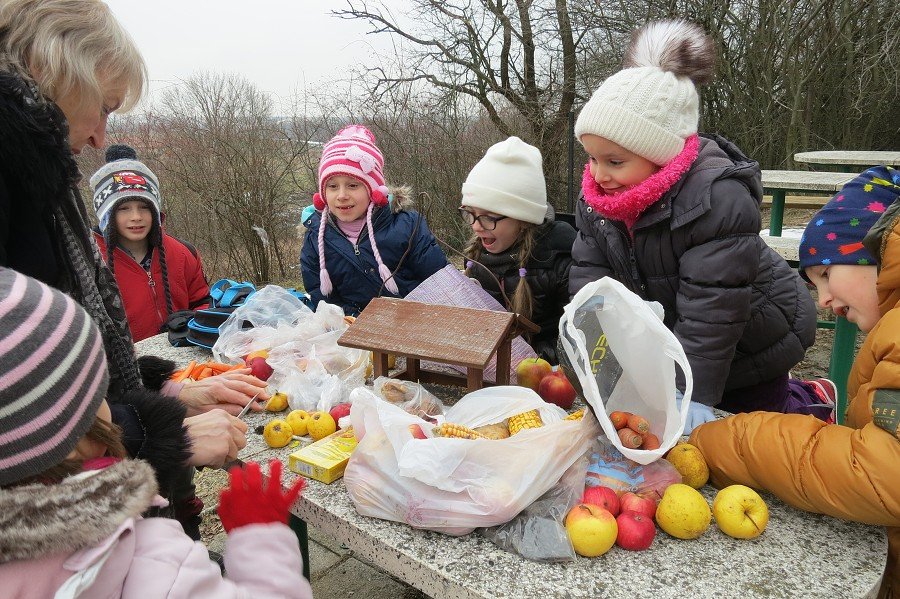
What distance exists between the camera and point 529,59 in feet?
33.0

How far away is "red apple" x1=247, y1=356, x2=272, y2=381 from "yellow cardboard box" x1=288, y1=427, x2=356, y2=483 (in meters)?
0.56

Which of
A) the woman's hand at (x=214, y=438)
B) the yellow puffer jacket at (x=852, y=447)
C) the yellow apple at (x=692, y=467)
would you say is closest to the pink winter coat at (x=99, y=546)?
the woman's hand at (x=214, y=438)

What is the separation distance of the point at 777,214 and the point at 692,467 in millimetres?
3912

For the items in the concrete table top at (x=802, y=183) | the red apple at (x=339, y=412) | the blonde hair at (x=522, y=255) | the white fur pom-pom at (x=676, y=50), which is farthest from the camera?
the concrete table top at (x=802, y=183)

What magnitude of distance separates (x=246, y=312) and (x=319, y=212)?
1.04 metres

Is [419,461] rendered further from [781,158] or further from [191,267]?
→ [781,158]

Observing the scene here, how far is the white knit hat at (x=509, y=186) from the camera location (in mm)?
2686

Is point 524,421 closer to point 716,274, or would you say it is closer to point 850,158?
point 716,274

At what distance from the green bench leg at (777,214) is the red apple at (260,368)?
395 cm

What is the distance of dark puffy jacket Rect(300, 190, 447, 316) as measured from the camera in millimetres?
3258

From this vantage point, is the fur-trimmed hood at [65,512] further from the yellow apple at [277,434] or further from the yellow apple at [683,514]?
the yellow apple at [683,514]

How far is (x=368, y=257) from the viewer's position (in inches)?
128

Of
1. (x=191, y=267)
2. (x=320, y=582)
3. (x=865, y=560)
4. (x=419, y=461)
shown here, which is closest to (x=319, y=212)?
(x=191, y=267)

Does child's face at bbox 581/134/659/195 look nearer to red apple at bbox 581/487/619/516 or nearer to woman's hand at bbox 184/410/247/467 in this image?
red apple at bbox 581/487/619/516
